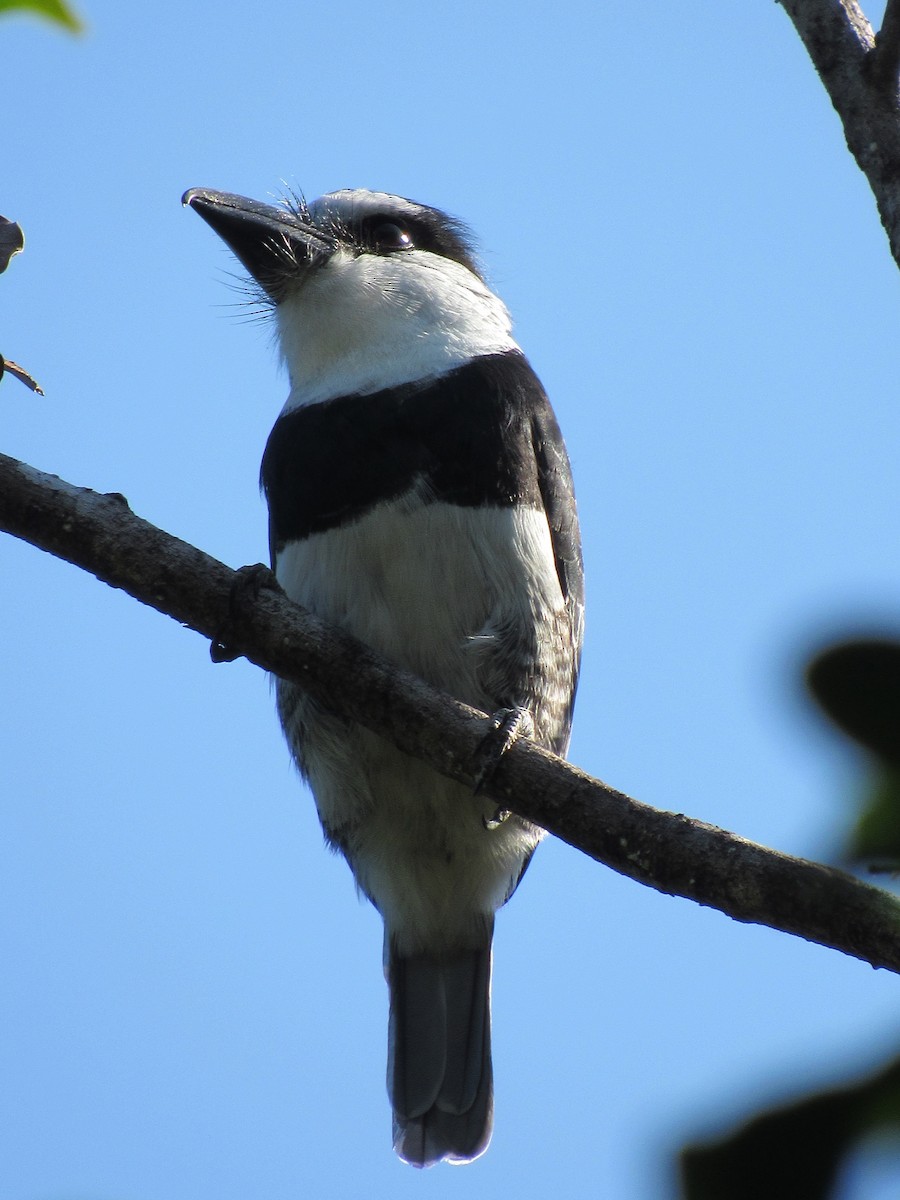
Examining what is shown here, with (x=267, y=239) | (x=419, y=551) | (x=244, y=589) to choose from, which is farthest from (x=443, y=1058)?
(x=267, y=239)

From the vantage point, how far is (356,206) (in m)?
3.54

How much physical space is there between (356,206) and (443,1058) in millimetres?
2146

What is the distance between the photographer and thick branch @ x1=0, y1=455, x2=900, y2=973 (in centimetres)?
174

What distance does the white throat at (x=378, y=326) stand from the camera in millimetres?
3090

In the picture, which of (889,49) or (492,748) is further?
(492,748)

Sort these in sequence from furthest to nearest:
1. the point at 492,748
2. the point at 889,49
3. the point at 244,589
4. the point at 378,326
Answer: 1. the point at 378,326
2. the point at 244,589
3. the point at 492,748
4. the point at 889,49

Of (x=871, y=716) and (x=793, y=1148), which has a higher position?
(x=871, y=716)

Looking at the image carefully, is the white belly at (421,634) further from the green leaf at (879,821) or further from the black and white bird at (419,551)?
the green leaf at (879,821)

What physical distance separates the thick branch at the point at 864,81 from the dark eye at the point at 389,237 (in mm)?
1625

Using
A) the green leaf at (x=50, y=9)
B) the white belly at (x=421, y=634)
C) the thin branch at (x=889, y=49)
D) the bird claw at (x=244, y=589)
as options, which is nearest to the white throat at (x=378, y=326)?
the white belly at (x=421, y=634)

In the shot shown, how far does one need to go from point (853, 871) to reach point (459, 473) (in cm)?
216

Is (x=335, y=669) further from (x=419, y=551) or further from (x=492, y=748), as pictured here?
(x=419, y=551)

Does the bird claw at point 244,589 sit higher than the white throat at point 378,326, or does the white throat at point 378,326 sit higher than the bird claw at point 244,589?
the white throat at point 378,326

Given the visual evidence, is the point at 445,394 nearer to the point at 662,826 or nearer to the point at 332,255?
the point at 332,255
